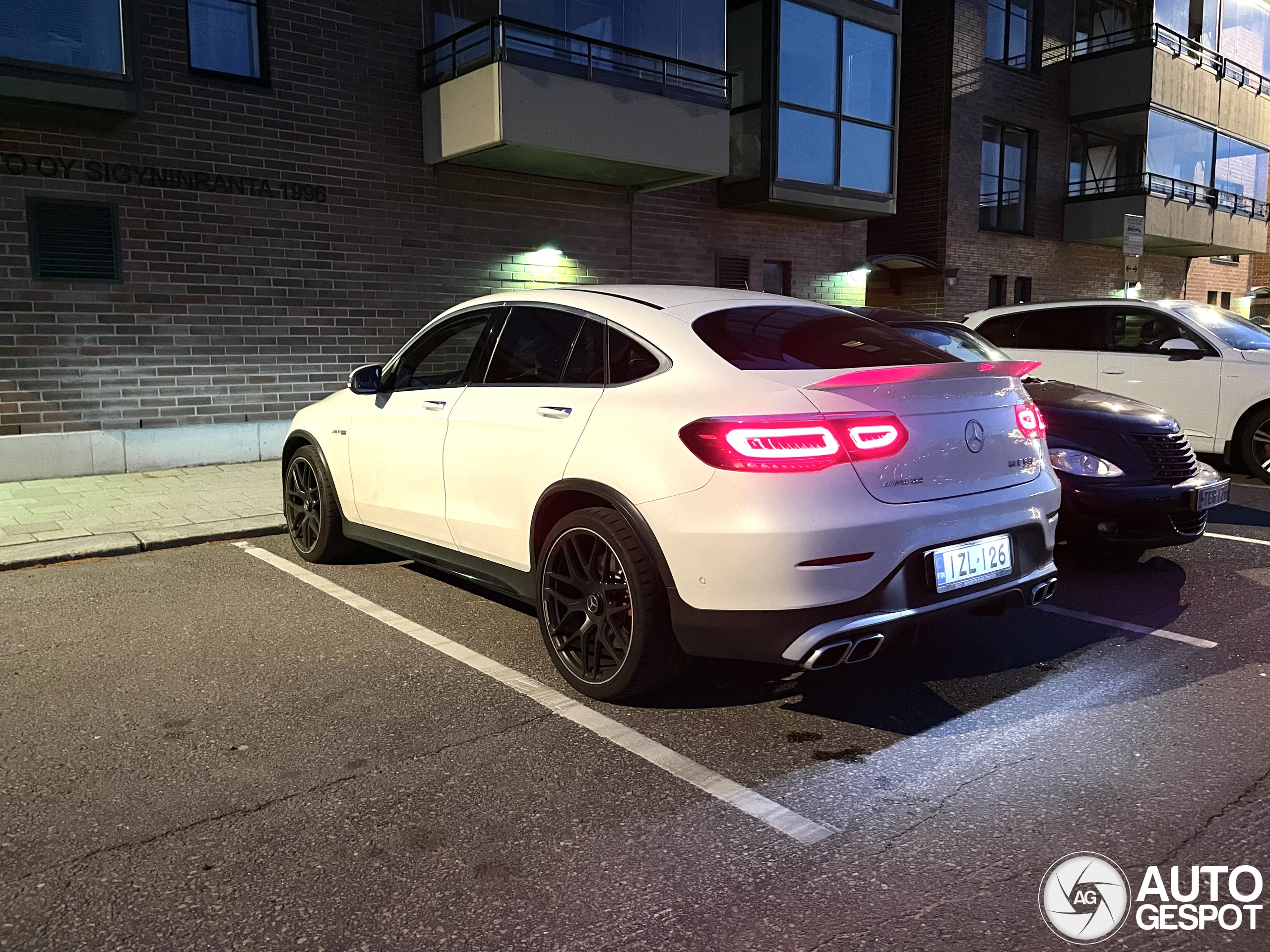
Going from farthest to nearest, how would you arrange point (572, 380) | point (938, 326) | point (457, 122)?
point (457, 122)
point (938, 326)
point (572, 380)

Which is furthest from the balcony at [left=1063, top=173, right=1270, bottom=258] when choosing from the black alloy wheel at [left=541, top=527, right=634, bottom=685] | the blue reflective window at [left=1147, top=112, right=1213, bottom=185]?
the black alloy wheel at [left=541, top=527, right=634, bottom=685]

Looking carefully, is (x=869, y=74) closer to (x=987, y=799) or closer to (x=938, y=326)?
(x=938, y=326)

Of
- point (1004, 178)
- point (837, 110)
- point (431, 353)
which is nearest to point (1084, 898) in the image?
point (431, 353)

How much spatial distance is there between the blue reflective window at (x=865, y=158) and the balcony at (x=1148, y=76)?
25.3 ft

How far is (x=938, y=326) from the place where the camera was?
6879 mm

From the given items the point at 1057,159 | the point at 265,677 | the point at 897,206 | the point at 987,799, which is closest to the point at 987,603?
the point at 987,799

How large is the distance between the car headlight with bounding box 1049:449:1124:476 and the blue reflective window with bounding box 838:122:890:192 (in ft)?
35.7

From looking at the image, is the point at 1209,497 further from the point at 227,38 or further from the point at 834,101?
the point at 834,101

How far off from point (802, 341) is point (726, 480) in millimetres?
829

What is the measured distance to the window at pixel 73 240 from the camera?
9.73 meters

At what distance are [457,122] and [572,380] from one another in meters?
8.38

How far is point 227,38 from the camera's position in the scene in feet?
35.7

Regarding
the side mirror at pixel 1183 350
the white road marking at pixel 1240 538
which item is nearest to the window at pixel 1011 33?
the side mirror at pixel 1183 350

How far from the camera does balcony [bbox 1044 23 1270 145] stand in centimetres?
2136
